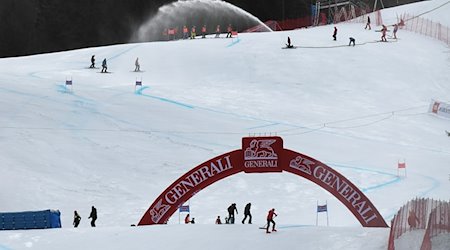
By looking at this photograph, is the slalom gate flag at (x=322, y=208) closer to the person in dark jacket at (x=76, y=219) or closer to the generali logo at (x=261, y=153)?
the generali logo at (x=261, y=153)

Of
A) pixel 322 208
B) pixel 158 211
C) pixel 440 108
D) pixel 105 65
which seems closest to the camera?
pixel 158 211

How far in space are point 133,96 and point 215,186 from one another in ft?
32.1

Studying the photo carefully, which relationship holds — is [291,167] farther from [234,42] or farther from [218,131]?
[234,42]

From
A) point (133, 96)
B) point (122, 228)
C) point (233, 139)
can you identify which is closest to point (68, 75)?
point (133, 96)

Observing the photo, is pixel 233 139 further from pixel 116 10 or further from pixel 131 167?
pixel 116 10

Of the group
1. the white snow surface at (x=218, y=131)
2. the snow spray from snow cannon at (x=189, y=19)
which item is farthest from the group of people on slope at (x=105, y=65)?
the snow spray from snow cannon at (x=189, y=19)

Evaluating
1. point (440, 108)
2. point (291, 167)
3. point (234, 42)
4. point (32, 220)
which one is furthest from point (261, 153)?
point (234, 42)

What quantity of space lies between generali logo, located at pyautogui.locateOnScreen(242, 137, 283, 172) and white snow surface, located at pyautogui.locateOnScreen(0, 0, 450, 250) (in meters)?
1.53

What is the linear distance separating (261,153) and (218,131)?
38.2 feet

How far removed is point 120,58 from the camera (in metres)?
46.1

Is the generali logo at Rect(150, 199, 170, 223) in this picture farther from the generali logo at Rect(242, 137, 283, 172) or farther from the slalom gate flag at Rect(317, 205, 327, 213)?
the slalom gate flag at Rect(317, 205, 327, 213)

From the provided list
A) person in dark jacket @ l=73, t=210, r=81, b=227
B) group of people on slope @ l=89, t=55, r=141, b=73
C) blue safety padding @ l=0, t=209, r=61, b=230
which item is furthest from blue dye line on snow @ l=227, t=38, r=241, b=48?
blue safety padding @ l=0, t=209, r=61, b=230

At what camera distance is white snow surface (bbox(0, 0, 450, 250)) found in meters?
23.1

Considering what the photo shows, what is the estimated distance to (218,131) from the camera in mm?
34188
